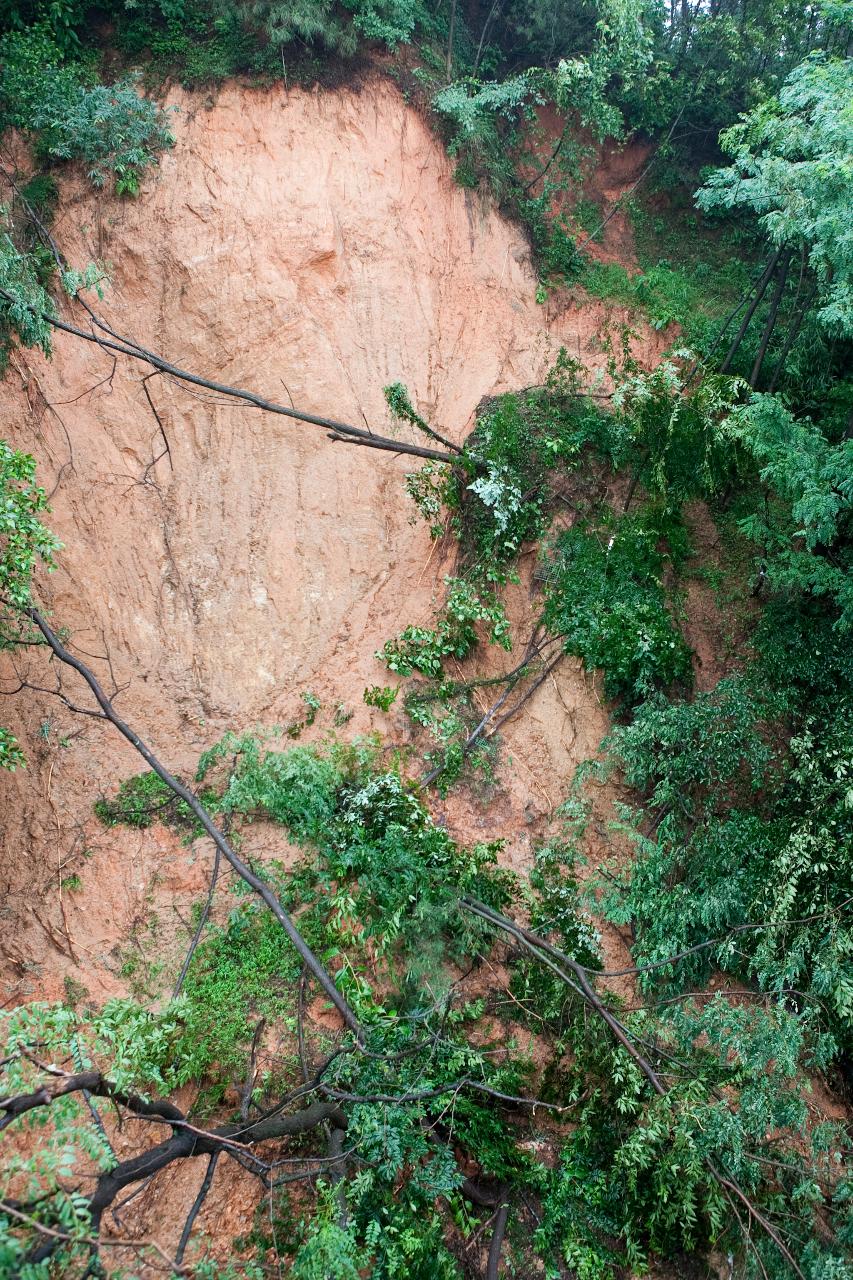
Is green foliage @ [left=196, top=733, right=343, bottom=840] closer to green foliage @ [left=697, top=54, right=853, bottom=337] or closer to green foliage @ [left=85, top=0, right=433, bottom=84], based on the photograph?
green foliage @ [left=697, top=54, right=853, bottom=337]

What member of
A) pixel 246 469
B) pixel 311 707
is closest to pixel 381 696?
pixel 311 707

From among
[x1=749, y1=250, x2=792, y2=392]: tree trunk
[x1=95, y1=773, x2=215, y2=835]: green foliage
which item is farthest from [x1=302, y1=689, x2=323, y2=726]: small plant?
[x1=749, y1=250, x2=792, y2=392]: tree trunk

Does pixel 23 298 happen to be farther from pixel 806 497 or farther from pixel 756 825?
pixel 756 825

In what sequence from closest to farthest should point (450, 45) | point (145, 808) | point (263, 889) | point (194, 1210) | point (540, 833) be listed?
point (194, 1210) → point (263, 889) → point (145, 808) → point (540, 833) → point (450, 45)

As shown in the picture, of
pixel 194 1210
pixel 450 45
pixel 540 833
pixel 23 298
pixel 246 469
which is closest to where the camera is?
pixel 194 1210

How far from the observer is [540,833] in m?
8.18

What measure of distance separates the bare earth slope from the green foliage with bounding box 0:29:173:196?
272mm

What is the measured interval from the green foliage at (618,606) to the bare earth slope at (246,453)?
437 millimetres

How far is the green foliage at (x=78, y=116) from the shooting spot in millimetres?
8797

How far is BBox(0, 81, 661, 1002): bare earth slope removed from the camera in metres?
8.22

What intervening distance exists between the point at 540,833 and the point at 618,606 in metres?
2.53

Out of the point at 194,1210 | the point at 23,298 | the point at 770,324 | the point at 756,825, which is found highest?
the point at 23,298

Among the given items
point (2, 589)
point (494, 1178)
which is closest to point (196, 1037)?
point (494, 1178)

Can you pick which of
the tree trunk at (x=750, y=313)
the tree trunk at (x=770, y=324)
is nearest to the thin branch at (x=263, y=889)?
the tree trunk at (x=770, y=324)
